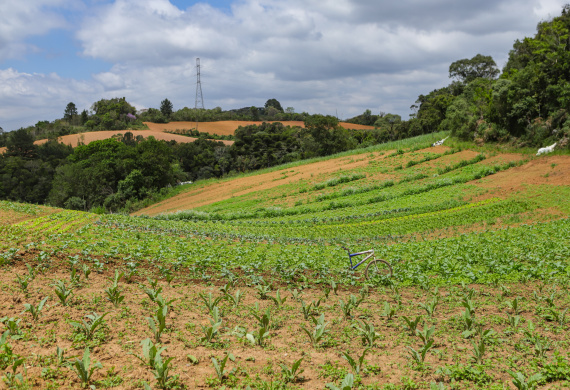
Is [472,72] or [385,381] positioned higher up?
[472,72]

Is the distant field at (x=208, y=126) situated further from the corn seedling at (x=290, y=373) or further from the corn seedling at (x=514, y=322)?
the corn seedling at (x=290, y=373)

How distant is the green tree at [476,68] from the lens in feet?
288

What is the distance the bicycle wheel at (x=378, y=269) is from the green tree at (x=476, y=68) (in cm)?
8716

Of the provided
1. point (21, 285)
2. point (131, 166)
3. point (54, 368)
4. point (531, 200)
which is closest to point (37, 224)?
point (21, 285)

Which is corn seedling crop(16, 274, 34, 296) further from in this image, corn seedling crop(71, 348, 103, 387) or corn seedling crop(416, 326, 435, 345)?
corn seedling crop(416, 326, 435, 345)

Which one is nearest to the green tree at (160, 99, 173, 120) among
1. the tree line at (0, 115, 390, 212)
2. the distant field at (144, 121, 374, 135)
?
the distant field at (144, 121, 374, 135)

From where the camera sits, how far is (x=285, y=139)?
84.8 meters

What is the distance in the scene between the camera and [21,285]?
816cm

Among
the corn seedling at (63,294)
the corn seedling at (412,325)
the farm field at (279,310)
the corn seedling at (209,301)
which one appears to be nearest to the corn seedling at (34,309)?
the farm field at (279,310)

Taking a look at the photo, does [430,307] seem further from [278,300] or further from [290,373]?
[290,373]

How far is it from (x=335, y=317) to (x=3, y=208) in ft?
66.1

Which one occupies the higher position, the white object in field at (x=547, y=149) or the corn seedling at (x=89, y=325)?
the white object in field at (x=547, y=149)

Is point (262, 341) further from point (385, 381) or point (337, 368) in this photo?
point (385, 381)

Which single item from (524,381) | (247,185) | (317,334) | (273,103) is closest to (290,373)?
(317,334)
